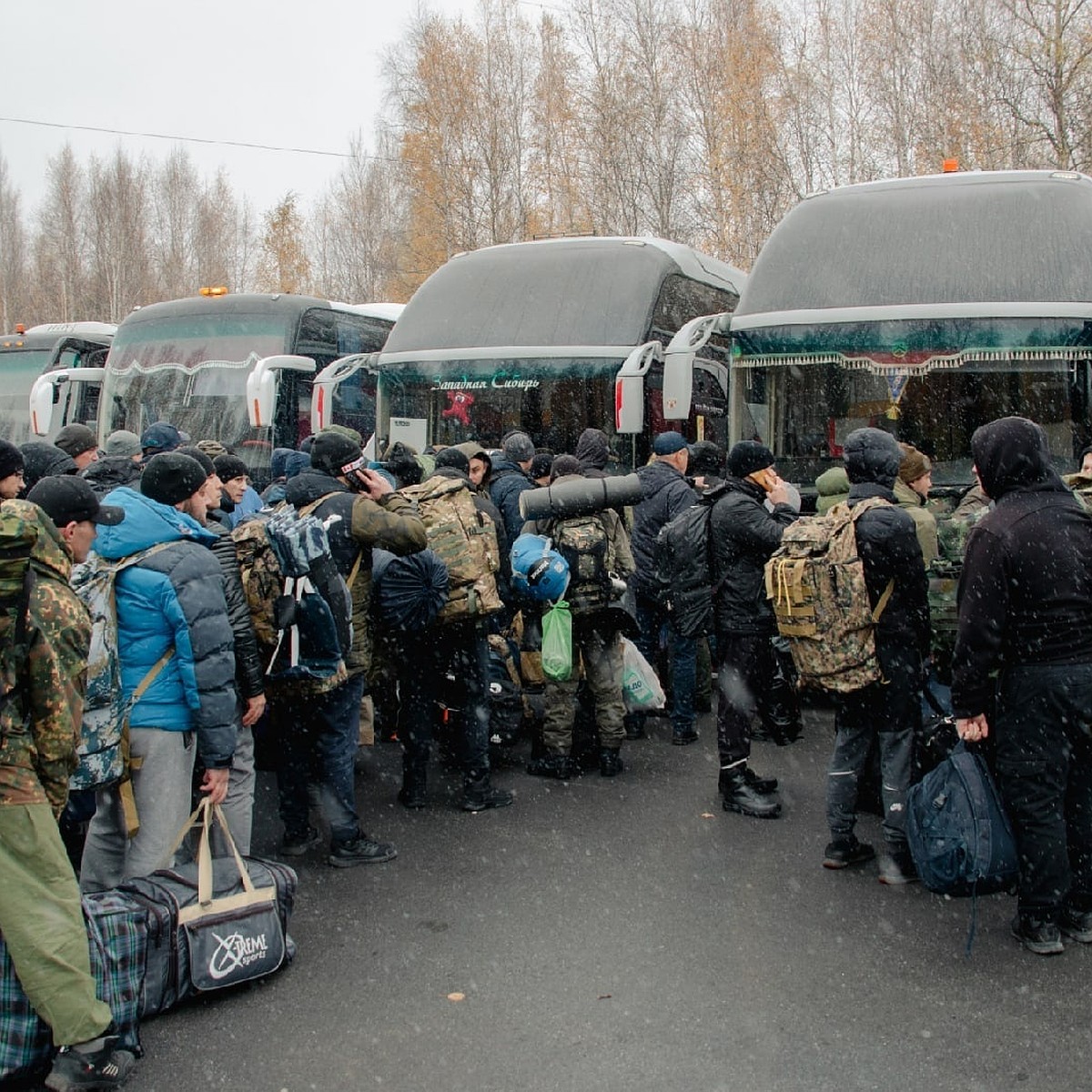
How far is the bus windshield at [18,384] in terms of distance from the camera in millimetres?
15406

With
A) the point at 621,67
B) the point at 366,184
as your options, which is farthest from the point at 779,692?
the point at 366,184

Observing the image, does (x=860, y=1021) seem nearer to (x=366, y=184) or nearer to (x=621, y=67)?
(x=621, y=67)

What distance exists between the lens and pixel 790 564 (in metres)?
4.89

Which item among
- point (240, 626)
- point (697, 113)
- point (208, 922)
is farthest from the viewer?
point (697, 113)

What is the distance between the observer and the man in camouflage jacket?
3.11 m

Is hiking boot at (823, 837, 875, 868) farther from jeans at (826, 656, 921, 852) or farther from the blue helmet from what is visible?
the blue helmet

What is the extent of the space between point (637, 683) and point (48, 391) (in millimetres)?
8240

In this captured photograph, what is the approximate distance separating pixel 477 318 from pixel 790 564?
567cm

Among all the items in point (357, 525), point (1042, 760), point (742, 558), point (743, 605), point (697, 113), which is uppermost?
point (697, 113)

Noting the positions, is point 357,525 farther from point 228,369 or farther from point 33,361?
point 33,361

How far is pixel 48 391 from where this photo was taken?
12.0 meters

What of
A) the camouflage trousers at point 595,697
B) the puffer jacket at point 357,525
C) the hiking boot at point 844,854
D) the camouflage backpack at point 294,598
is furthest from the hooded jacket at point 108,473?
the hiking boot at point 844,854

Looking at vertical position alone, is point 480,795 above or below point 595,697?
below

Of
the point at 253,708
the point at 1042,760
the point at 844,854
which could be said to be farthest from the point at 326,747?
the point at 1042,760
